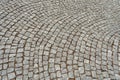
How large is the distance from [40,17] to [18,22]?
0.77 metres

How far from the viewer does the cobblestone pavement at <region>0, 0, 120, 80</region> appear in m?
4.07

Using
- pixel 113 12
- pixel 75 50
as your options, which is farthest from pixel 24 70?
pixel 113 12

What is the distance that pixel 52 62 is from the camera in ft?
13.9

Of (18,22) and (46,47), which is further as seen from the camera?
(18,22)

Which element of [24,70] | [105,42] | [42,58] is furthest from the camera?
[105,42]

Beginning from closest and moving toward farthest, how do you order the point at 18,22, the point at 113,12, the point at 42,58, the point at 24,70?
1. the point at 24,70
2. the point at 42,58
3. the point at 18,22
4. the point at 113,12

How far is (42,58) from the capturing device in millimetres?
4340

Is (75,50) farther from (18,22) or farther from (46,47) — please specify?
(18,22)

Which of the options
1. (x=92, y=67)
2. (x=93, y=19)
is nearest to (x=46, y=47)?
Answer: (x=92, y=67)

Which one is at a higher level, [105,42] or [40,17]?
[40,17]

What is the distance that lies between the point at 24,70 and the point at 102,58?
2.05 metres

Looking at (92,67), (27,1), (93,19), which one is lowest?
(92,67)

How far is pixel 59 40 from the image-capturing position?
4.86 metres

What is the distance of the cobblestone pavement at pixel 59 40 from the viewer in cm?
407
